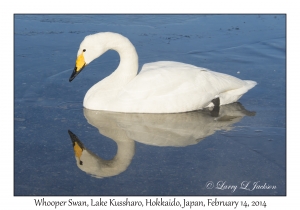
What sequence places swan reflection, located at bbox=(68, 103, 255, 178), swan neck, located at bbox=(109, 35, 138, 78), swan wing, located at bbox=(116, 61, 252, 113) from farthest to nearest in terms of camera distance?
swan neck, located at bbox=(109, 35, 138, 78) → swan wing, located at bbox=(116, 61, 252, 113) → swan reflection, located at bbox=(68, 103, 255, 178)

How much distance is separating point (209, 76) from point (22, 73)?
357cm

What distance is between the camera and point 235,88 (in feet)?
27.3

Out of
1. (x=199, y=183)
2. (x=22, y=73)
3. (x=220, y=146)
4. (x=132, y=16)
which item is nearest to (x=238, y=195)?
(x=199, y=183)

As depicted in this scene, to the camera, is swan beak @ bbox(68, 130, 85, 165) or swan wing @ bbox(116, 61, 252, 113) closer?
swan beak @ bbox(68, 130, 85, 165)

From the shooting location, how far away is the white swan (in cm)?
784

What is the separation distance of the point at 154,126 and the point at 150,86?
2.09 ft

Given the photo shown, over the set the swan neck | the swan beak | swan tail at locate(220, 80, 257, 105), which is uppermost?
the swan neck

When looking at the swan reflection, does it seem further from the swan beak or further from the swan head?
the swan head

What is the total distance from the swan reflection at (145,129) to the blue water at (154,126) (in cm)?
1

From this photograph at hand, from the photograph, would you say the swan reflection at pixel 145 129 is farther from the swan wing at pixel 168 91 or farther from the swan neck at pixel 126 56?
the swan neck at pixel 126 56

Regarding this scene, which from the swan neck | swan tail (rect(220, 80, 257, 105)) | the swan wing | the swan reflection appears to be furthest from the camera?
swan tail (rect(220, 80, 257, 105))

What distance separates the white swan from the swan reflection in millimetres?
127

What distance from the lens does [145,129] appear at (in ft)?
24.4

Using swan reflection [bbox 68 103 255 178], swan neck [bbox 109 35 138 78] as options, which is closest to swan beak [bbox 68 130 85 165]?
swan reflection [bbox 68 103 255 178]
